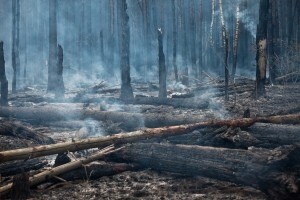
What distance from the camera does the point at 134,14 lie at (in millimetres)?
29609

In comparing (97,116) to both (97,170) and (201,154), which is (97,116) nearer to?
(97,170)

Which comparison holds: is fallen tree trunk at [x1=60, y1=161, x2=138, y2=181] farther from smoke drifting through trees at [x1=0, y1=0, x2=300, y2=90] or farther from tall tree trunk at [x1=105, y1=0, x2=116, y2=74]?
tall tree trunk at [x1=105, y1=0, x2=116, y2=74]

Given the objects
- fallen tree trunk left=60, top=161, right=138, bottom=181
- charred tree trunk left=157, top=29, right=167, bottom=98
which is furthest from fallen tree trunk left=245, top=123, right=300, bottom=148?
charred tree trunk left=157, top=29, right=167, bottom=98

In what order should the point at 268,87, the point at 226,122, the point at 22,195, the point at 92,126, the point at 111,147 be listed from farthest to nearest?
the point at 268,87, the point at 92,126, the point at 226,122, the point at 111,147, the point at 22,195

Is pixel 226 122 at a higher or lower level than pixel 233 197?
higher

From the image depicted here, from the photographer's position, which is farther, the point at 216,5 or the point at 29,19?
the point at 29,19

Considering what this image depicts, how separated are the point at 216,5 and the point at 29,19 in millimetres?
18089

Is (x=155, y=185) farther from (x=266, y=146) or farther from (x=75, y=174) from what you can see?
(x=266, y=146)

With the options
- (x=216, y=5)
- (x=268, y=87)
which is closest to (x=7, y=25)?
(x=216, y=5)

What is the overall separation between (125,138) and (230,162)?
1.70 metres

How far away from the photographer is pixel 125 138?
5039 millimetres

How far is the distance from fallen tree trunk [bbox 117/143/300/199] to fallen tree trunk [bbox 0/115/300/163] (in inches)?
7.5

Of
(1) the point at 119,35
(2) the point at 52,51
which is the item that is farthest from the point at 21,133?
(1) the point at 119,35

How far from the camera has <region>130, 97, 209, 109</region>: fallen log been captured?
995cm
